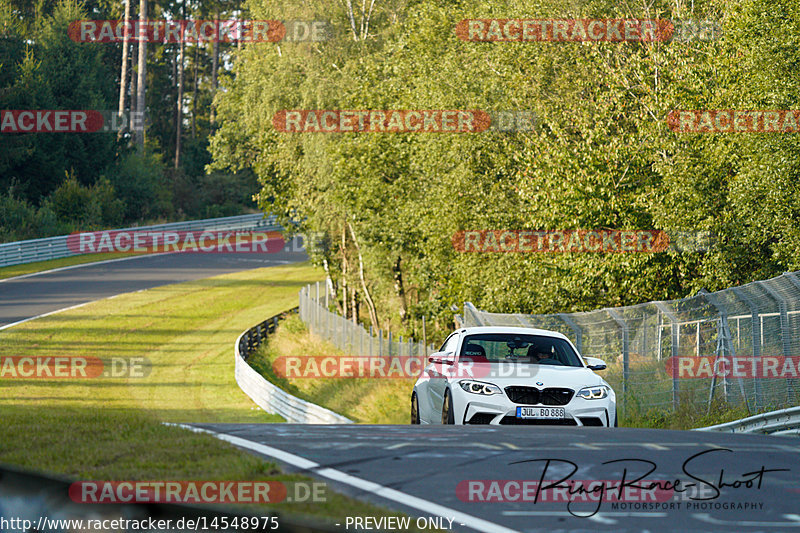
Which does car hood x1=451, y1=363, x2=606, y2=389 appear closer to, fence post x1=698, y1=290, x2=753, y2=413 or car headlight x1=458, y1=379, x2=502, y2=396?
car headlight x1=458, y1=379, x2=502, y2=396

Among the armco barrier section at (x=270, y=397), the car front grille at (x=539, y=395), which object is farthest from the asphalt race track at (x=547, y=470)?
the armco barrier section at (x=270, y=397)

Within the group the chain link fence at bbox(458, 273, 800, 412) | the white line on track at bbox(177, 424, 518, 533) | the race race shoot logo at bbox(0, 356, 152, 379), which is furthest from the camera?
the race race shoot logo at bbox(0, 356, 152, 379)

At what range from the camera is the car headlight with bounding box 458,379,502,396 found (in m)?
12.2

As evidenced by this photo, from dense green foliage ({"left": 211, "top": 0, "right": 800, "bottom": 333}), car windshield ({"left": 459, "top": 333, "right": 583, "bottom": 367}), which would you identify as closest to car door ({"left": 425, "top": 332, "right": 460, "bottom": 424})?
car windshield ({"left": 459, "top": 333, "right": 583, "bottom": 367})

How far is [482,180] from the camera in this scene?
30.4 metres

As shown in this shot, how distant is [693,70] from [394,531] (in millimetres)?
20223

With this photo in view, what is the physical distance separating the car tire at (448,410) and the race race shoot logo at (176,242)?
48321 millimetres

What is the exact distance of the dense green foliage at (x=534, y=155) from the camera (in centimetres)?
2198

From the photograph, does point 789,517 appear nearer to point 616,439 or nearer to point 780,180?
point 616,439

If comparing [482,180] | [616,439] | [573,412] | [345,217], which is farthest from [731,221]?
[345,217]

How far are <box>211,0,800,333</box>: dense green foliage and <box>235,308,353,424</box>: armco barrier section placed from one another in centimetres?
551

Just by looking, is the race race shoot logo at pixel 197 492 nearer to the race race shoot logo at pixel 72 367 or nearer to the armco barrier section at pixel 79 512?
the armco barrier section at pixel 79 512

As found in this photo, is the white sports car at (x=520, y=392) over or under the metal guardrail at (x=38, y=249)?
over

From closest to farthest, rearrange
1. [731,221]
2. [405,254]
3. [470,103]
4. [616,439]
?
1. [616,439]
2. [731,221]
3. [470,103]
4. [405,254]
